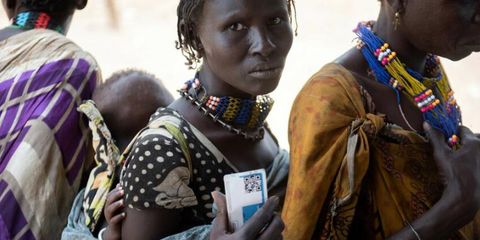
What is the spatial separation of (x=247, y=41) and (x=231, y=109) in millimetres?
241

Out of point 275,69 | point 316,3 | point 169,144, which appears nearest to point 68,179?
point 169,144

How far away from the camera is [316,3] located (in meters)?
10.3

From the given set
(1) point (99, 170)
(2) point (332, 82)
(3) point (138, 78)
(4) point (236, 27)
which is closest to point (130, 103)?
(3) point (138, 78)

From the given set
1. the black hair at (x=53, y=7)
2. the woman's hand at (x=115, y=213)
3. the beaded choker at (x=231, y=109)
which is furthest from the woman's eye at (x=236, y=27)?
the black hair at (x=53, y=7)

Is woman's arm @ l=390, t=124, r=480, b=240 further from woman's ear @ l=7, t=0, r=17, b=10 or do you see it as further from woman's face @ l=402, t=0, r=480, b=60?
woman's ear @ l=7, t=0, r=17, b=10

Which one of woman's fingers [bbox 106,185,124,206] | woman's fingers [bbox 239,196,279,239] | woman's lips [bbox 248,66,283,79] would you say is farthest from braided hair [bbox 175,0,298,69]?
woman's fingers [bbox 239,196,279,239]

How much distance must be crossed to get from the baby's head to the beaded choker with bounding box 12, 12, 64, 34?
0.57m

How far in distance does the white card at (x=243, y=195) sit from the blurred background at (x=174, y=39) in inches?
170

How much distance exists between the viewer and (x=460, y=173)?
5.62 ft

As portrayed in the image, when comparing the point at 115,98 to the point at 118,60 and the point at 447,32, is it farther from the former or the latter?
the point at 118,60

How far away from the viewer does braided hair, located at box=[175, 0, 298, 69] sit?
1.80 m

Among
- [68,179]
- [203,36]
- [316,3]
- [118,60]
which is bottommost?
[118,60]

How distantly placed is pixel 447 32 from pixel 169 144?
2.69 ft

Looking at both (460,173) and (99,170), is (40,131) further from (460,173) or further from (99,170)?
(460,173)
